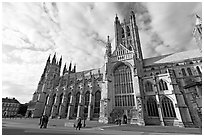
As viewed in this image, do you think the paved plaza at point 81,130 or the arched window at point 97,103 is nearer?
the paved plaza at point 81,130

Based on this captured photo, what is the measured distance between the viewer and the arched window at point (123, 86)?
2685 centimetres

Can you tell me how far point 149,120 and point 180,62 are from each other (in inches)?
803

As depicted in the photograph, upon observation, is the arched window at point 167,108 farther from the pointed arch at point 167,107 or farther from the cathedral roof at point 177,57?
the cathedral roof at point 177,57

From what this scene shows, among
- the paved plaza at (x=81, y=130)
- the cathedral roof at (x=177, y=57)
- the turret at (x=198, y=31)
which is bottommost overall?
the paved plaza at (x=81, y=130)

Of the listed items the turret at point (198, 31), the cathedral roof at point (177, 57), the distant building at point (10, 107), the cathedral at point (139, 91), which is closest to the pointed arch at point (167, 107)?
the cathedral at point (139, 91)

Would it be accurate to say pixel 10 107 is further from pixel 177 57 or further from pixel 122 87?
pixel 177 57

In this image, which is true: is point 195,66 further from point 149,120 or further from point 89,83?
point 89,83

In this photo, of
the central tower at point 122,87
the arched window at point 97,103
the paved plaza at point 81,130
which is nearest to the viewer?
the paved plaza at point 81,130

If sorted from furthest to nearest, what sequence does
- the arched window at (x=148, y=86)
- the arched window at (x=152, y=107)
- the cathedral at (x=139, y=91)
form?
1. the arched window at (x=148, y=86)
2. the arched window at (x=152, y=107)
3. the cathedral at (x=139, y=91)

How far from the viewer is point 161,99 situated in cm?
2370

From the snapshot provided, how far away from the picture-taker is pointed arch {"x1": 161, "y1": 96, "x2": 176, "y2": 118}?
73.2 ft

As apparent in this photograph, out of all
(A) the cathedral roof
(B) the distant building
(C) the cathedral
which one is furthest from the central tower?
(B) the distant building

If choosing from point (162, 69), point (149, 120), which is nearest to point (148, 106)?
point (149, 120)

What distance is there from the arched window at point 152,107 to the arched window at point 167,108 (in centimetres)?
157
